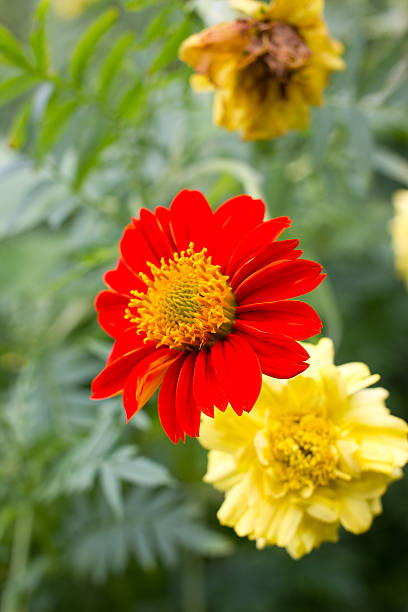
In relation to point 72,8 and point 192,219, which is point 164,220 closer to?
point 192,219

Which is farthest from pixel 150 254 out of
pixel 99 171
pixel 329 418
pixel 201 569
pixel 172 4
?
pixel 201 569

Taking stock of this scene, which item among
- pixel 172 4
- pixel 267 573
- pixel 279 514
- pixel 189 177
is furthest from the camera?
pixel 267 573

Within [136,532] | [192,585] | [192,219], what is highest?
[192,219]

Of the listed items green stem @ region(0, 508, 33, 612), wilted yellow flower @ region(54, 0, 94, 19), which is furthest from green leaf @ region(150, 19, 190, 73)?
wilted yellow flower @ region(54, 0, 94, 19)

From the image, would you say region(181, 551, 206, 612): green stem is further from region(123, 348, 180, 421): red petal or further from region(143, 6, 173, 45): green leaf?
region(143, 6, 173, 45): green leaf

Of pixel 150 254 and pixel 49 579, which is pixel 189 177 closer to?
pixel 150 254

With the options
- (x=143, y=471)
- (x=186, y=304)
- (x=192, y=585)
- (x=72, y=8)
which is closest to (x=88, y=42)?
(x=186, y=304)
